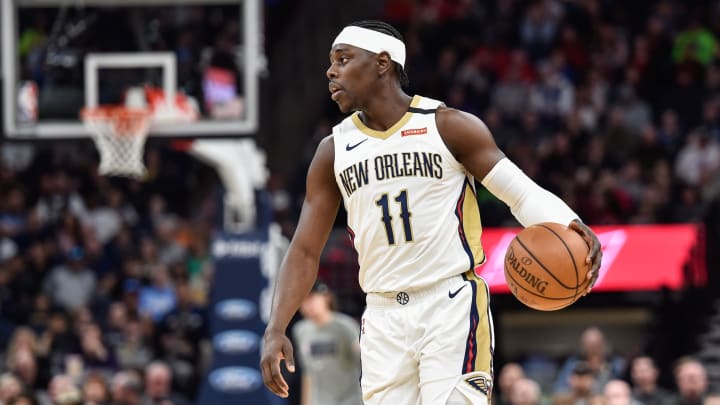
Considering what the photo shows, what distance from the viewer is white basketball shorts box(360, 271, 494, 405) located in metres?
5.77

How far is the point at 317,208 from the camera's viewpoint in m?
6.27

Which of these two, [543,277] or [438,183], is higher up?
[438,183]

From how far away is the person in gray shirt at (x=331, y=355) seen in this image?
1120cm

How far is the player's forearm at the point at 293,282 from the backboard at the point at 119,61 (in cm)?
704

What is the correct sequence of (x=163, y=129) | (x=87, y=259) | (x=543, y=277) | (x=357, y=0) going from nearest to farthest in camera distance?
(x=543, y=277), (x=163, y=129), (x=87, y=259), (x=357, y=0)

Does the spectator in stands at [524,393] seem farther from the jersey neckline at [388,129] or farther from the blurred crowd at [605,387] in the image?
the jersey neckline at [388,129]

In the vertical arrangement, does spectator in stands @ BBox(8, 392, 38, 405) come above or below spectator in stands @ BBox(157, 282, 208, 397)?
above

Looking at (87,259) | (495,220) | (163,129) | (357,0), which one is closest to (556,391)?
(495,220)

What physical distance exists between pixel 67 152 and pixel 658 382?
370 inches

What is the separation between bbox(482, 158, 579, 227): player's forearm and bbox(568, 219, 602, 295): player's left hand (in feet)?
0.17

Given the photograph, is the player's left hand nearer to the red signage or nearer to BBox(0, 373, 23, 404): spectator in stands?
BBox(0, 373, 23, 404): spectator in stands

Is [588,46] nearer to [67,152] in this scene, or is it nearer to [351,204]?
[67,152]

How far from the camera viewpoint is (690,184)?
1638 cm

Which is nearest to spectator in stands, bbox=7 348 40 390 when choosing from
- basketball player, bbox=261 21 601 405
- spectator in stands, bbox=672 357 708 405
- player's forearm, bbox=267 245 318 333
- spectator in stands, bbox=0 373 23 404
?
spectator in stands, bbox=0 373 23 404
